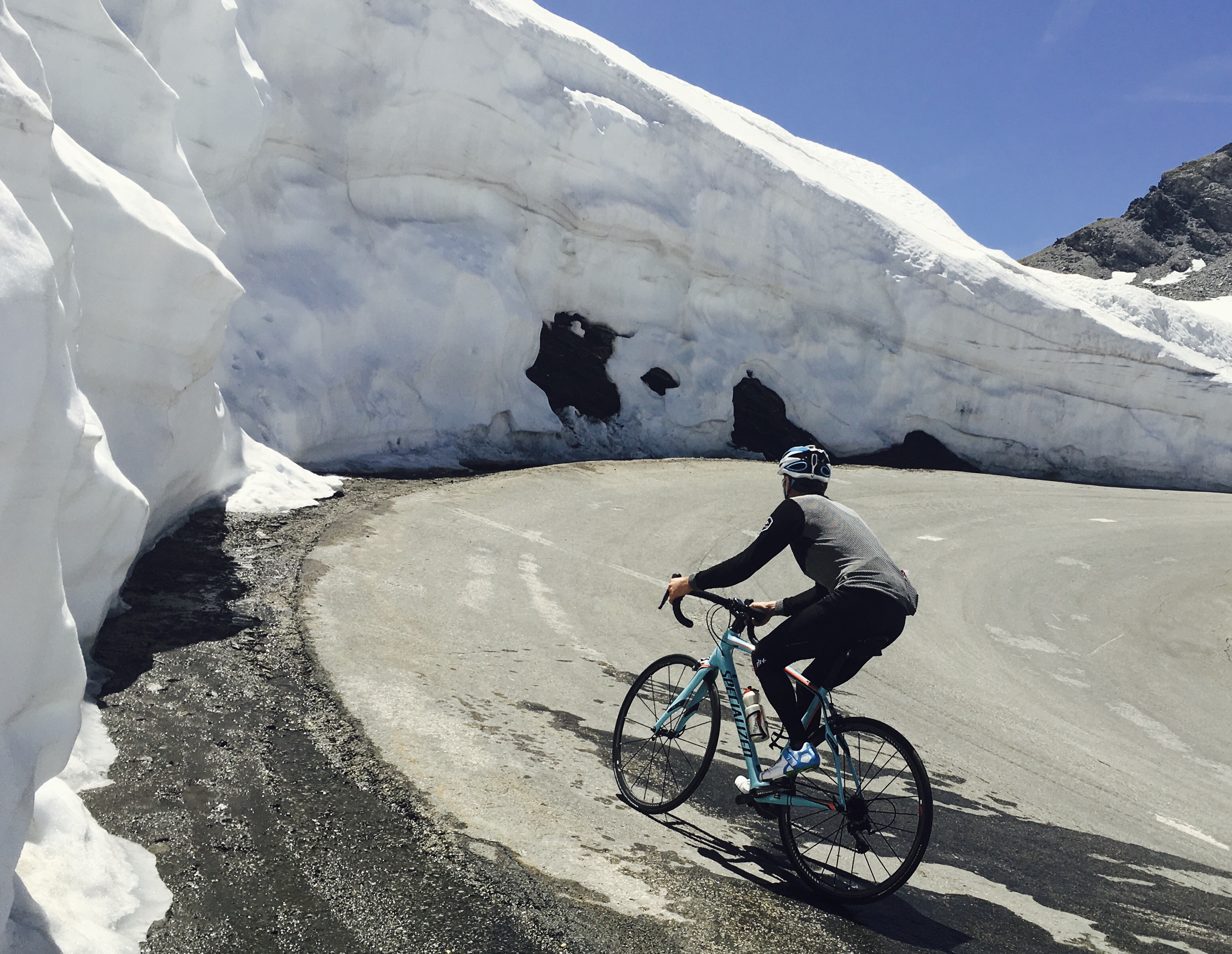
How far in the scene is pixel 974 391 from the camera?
21719mm

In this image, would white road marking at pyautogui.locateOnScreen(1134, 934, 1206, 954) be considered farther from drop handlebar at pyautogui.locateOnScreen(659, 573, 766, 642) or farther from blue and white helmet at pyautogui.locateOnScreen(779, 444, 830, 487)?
blue and white helmet at pyautogui.locateOnScreen(779, 444, 830, 487)

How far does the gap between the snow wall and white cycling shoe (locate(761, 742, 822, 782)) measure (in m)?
2.51

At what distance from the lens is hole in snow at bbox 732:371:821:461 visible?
65.3 feet

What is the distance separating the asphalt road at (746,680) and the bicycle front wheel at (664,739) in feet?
0.48

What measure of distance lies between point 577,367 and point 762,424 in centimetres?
440

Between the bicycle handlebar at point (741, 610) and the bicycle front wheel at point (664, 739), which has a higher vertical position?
the bicycle handlebar at point (741, 610)

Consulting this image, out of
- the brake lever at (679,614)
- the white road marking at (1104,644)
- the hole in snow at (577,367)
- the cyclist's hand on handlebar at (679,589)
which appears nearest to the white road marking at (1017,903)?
the brake lever at (679,614)

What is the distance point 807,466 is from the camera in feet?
14.8

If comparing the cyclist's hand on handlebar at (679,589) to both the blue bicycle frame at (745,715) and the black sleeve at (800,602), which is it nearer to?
the blue bicycle frame at (745,715)

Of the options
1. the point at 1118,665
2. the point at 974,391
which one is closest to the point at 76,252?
the point at 1118,665

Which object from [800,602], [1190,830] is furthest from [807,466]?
[1190,830]

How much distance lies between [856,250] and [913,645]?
13952 millimetres

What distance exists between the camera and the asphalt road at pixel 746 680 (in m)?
3.95

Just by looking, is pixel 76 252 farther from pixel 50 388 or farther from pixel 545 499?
pixel 545 499
